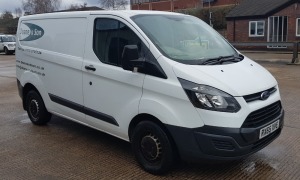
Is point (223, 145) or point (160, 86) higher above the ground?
point (160, 86)

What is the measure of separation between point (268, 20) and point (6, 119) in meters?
23.6

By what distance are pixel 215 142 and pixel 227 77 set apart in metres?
0.74

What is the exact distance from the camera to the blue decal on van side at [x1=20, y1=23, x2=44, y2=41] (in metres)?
5.99

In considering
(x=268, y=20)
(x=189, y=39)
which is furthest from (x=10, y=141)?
(x=268, y=20)

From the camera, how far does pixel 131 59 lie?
413cm

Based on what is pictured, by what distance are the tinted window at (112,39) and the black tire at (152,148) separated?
3.06 feet

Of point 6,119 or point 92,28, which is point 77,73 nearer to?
point 92,28

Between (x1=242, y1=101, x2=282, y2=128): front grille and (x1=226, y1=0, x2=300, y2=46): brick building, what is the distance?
2330 centimetres

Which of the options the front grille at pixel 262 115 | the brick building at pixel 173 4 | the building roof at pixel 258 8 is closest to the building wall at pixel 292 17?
the building roof at pixel 258 8

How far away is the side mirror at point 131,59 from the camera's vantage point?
4086 mm

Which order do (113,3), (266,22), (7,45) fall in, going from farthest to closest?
1. (113,3)
2. (7,45)
3. (266,22)

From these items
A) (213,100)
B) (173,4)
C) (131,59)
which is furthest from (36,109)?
(173,4)

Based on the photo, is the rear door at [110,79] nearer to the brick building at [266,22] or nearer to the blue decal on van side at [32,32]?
the blue decal on van side at [32,32]

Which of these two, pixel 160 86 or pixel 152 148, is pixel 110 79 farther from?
pixel 152 148
